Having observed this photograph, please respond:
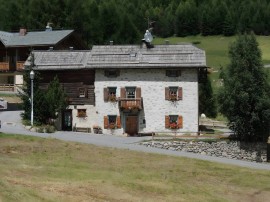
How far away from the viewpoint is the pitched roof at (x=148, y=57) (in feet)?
161

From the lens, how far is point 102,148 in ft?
130

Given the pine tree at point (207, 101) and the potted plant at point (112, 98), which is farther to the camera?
the pine tree at point (207, 101)

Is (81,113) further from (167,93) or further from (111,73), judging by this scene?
(167,93)

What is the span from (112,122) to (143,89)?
4029 millimetres

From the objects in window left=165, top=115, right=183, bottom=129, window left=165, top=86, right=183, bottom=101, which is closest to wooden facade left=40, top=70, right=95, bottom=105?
window left=165, top=86, right=183, bottom=101

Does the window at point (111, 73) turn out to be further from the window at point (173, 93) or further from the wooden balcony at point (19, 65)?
the wooden balcony at point (19, 65)

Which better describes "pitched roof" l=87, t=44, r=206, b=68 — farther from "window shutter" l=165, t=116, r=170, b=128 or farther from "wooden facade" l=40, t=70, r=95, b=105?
"window shutter" l=165, t=116, r=170, b=128

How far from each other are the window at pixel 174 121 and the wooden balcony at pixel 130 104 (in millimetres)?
2671

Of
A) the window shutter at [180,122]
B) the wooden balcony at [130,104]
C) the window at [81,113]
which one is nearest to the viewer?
the wooden balcony at [130,104]

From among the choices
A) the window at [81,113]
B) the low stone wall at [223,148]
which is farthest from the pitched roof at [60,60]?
the low stone wall at [223,148]

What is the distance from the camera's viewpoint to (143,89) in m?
49.8

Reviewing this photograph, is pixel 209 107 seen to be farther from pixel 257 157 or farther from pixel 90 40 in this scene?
pixel 90 40

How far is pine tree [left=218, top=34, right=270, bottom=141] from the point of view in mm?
44375

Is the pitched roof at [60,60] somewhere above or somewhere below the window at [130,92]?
above
